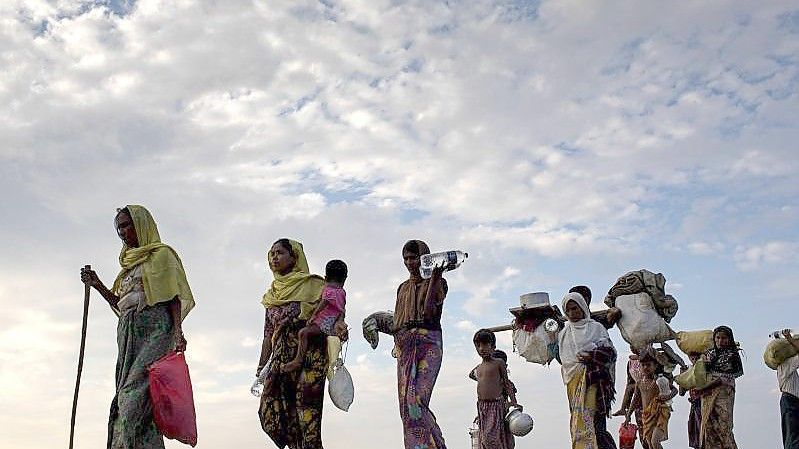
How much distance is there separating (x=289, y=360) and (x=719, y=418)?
5.52m

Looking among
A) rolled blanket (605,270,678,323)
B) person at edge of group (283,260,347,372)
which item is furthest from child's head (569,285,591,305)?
person at edge of group (283,260,347,372)

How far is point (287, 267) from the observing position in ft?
24.4

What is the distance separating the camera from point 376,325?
26.9 ft

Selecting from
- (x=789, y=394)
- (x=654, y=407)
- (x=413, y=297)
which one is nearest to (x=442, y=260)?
(x=413, y=297)

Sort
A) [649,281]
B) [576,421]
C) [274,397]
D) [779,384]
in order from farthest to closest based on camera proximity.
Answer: [779,384]
[649,281]
[576,421]
[274,397]

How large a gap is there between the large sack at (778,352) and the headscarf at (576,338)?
9.52 feet

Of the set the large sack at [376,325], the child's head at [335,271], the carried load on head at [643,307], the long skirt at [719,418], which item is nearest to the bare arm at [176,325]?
the child's head at [335,271]

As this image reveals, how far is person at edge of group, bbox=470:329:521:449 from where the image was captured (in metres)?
9.48

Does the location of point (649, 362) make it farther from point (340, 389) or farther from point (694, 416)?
point (340, 389)

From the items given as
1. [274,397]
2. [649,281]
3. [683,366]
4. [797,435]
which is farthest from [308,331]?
[797,435]

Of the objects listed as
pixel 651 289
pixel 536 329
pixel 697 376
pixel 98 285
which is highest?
pixel 651 289

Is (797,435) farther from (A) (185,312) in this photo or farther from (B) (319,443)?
(A) (185,312)

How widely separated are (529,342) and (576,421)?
144 cm

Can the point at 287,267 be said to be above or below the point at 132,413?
above
